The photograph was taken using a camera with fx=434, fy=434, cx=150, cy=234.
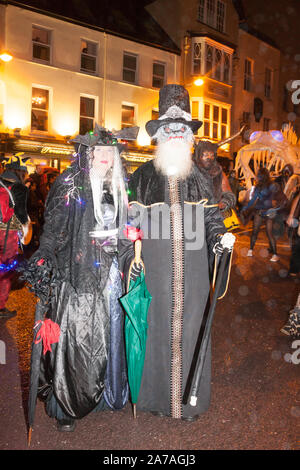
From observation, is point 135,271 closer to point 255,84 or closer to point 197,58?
point 197,58

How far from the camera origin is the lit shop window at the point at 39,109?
21.1 m

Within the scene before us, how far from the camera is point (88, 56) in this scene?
22.7 metres

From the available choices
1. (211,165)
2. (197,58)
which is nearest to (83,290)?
(211,165)

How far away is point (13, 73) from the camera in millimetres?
20016

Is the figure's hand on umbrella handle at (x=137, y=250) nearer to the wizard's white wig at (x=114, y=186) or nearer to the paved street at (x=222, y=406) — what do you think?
the wizard's white wig at (x=114, y=186)

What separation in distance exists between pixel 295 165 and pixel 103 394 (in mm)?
15614

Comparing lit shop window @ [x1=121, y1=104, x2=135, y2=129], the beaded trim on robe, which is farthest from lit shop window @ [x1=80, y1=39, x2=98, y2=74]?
the beaded trim on robe

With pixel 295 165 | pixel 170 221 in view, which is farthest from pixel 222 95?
pixel 170 221

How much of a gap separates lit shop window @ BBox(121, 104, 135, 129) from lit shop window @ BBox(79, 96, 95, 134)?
6.10 ft

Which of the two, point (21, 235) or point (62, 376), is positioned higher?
point (21, 235)

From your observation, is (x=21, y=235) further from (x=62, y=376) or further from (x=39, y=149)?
(x=39, y=149)

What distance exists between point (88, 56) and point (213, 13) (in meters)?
9.28
